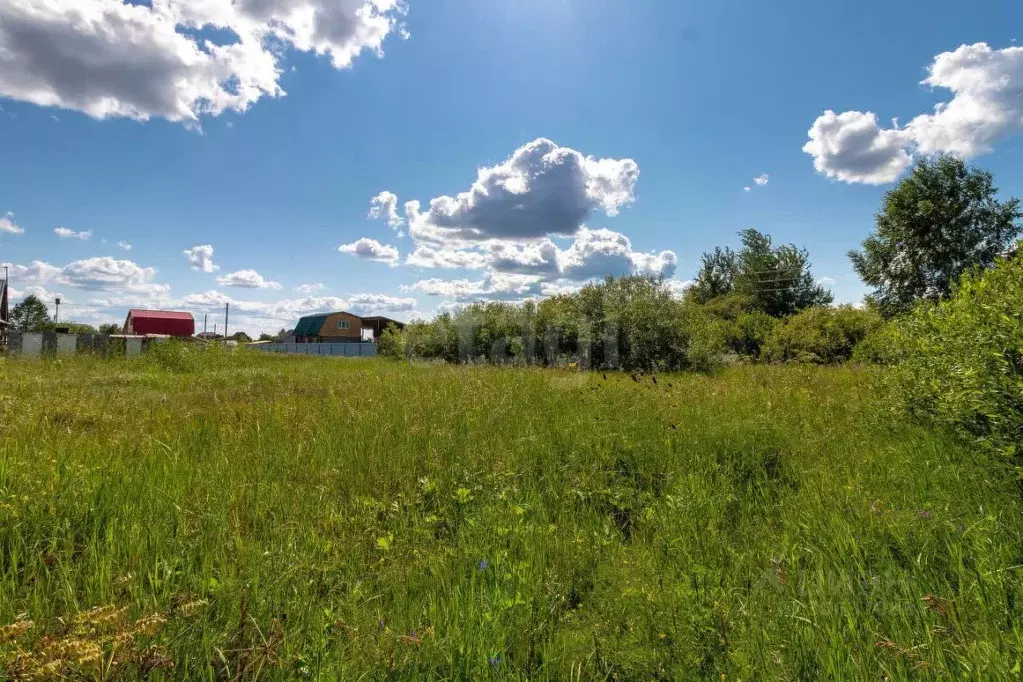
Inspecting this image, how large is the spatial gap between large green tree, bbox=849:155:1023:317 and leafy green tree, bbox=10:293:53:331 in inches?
3497

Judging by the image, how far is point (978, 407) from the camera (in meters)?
3.40

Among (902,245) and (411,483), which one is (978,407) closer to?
(411,483)

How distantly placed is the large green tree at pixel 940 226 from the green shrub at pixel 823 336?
393cm

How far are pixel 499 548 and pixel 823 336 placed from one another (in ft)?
72.0

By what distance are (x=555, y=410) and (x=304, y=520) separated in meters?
3.27

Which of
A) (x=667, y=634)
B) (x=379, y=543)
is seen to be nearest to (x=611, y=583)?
(x=667, y=634)

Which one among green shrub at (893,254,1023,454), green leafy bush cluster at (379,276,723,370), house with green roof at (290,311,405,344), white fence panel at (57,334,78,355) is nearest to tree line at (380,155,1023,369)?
green leafy bush cluster at (379,276,723,370)

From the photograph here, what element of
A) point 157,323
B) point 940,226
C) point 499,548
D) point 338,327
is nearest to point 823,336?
Answer: point 940,226

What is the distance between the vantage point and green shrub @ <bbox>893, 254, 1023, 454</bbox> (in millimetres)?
3234

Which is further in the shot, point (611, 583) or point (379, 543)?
point (379, 543)

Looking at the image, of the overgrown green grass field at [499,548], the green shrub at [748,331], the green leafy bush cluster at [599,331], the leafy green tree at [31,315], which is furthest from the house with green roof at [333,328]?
the overgrown green grass field at [499,548]

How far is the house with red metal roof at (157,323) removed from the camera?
5600 cm

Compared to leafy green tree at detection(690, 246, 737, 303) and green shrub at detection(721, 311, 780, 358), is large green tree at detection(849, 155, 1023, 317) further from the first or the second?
leafy green tree at detection(690, 246, 737, 303)

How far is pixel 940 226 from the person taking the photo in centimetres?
2298
